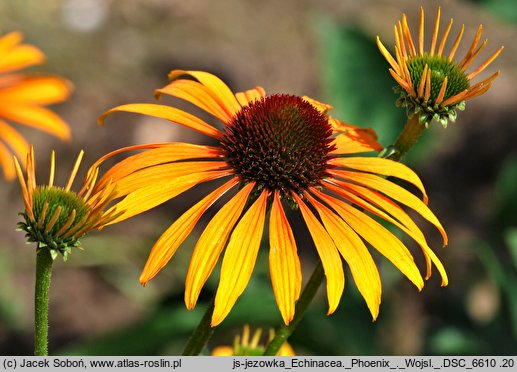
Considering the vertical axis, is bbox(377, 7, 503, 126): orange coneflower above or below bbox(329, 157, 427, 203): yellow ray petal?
above

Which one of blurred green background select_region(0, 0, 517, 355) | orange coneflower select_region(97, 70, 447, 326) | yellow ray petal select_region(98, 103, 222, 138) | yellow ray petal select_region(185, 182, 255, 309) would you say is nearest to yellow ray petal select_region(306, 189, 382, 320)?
orange coneflower select_region(97, 70, 447, 326)

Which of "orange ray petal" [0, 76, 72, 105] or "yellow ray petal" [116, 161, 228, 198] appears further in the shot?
"orange ray petal" [0, 76, 72, 105]

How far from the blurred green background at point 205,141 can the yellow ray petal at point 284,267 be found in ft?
4.00

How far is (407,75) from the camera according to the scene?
3.65 feet

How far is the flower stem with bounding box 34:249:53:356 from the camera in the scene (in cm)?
102

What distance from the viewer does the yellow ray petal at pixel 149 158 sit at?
1104 millimetres

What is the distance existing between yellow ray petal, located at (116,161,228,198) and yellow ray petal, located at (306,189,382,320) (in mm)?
205

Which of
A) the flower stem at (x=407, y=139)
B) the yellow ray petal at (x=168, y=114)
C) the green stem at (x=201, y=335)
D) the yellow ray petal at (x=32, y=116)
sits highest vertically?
the yellow ray petal at (x=32, y=116)

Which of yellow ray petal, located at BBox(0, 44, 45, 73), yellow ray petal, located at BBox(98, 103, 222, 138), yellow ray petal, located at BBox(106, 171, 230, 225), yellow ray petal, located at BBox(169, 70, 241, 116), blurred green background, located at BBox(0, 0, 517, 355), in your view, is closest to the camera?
yellow ray petal, located at BBox(106, 171, 230, 225)

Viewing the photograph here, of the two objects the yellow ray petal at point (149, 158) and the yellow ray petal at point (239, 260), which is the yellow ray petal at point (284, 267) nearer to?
the yellow ray petal at point (239, 260)

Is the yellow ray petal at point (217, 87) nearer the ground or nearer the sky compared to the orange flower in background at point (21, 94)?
nearer the ground

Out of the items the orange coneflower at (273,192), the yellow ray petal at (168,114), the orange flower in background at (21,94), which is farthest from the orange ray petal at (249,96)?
the orange flower in background at (21,94)

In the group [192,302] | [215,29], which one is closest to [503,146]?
[215,29]

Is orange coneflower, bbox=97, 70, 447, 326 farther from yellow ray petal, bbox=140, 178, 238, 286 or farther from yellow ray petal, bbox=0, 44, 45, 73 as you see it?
yellow ray petal, bbox=0, 44, 45, 73
